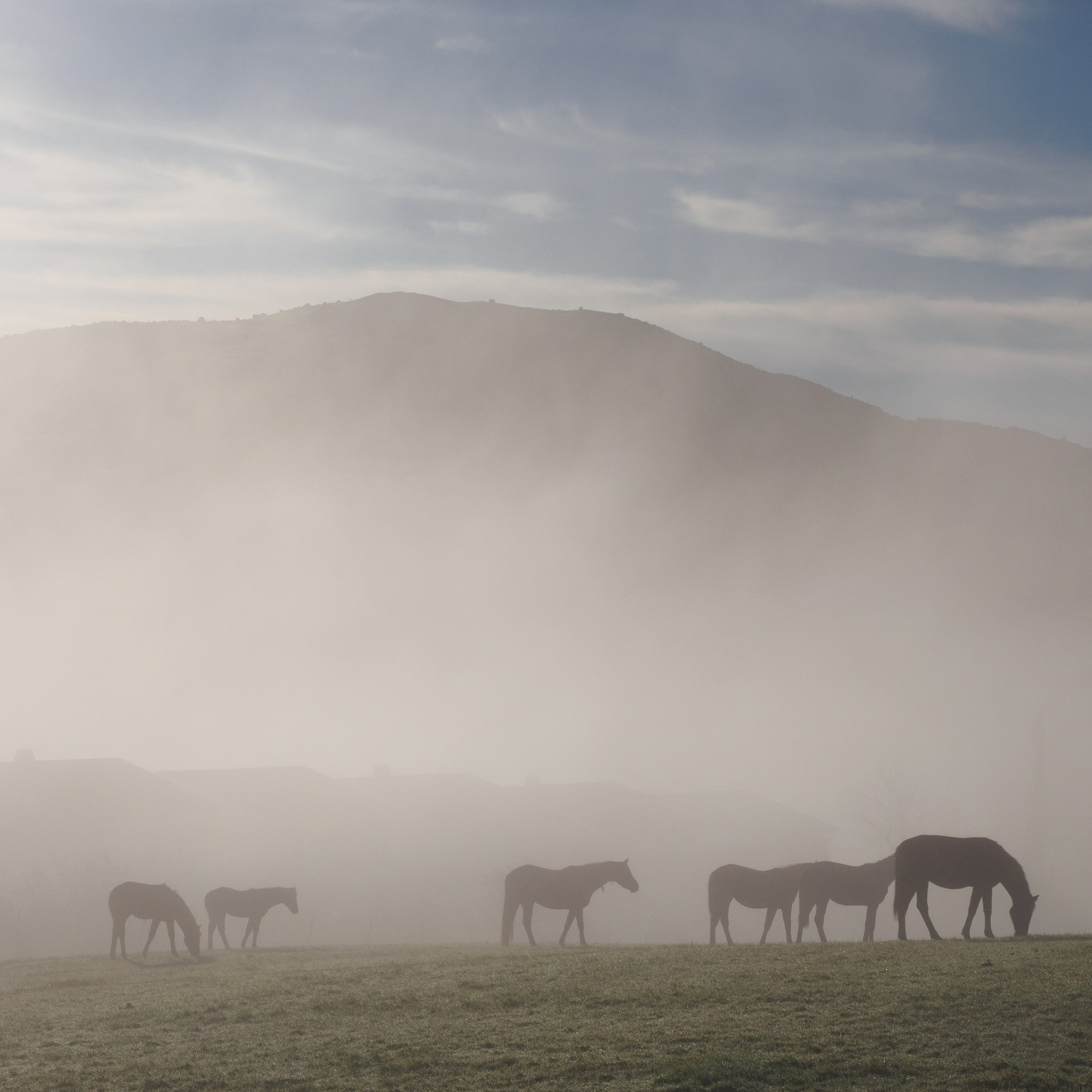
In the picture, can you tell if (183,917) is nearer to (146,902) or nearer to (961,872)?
(146,902)

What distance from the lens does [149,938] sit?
34281 millimetres

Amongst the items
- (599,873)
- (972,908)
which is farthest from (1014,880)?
(599,873)

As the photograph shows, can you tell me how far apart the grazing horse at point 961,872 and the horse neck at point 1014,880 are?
0.04 ft

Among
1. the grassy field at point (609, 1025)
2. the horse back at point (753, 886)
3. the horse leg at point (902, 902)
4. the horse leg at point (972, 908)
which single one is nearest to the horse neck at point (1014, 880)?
the horse leg at point (972, 908)

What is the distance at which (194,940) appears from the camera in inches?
1352

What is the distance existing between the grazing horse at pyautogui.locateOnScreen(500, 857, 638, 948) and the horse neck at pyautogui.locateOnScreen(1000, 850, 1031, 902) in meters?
11.4

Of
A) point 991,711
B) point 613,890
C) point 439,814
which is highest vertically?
point 991,711

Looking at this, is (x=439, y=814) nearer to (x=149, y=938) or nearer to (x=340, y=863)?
(x=340, y=863)

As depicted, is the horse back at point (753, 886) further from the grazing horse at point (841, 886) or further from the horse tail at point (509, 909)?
the horse tail at point (509, 909)

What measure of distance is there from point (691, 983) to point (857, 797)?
4707 inches

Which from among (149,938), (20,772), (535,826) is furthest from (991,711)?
(149,938)

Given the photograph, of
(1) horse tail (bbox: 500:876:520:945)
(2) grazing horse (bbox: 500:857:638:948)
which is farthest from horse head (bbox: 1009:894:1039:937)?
Answer: (1) horse tail (bbox: 500:876:520:945)

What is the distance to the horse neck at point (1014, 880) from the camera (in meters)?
26.1

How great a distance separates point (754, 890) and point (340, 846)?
134 feet
